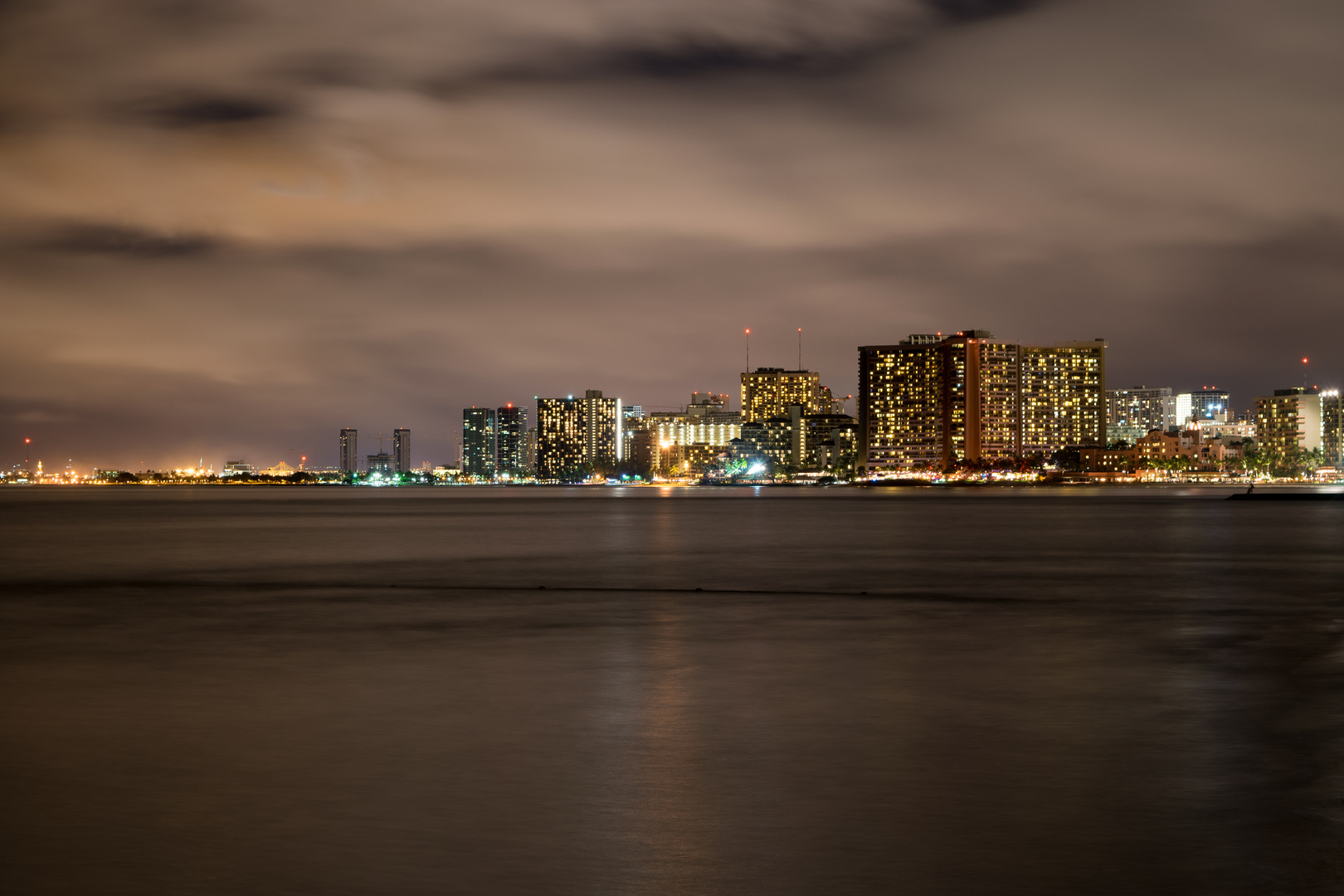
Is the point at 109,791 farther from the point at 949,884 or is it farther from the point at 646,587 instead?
the point at 646,587

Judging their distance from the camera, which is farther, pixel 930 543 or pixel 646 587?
pixel 930 543

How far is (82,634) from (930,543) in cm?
4683

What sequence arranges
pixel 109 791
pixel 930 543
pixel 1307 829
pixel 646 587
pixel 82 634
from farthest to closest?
pixel 930 543
pixel 646 587
pixel 82 634
pixel 109 791
pixel 1307 829

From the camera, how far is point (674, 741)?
14.1 meters

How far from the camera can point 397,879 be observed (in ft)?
29.2

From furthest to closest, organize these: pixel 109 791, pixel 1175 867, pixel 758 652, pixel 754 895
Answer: pixel 758 652
pixel 109 791
pixel 1175 867
pixel 754 895

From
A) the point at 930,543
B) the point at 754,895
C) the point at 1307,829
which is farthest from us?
the point at 930,543

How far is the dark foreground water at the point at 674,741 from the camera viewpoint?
9281 millimetres

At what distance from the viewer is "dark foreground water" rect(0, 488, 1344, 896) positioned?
928cm

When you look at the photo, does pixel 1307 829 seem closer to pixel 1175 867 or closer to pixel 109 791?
pixel 1175 867

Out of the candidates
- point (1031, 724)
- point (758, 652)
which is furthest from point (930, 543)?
point (1031, 724)

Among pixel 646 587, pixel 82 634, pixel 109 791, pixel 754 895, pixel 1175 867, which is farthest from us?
pixel 646 587

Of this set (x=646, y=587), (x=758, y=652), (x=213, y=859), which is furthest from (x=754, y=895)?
Answer: (x=646, y=587)

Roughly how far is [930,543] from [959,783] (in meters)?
54.3
